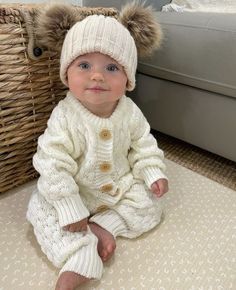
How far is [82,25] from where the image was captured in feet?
2.01

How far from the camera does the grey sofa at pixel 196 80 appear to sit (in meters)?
0.84

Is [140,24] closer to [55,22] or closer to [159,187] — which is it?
[55,22]

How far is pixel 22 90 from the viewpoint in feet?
2.45

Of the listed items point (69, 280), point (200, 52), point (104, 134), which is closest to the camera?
point (69, 280)

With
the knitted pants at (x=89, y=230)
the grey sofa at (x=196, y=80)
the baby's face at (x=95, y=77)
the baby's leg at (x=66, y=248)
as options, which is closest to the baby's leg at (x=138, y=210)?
the knitted pants at (x=89, y=230)

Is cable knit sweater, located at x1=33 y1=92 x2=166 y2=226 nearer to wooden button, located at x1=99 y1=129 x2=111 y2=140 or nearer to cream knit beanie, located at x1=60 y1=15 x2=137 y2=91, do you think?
wooden button, located at x1=99 y1=129 x2=111 y2=140

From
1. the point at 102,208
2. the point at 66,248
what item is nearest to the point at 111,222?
the point at 102,208

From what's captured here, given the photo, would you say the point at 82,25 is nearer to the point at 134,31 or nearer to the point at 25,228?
the point at 134,31

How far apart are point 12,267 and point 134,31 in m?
0.57

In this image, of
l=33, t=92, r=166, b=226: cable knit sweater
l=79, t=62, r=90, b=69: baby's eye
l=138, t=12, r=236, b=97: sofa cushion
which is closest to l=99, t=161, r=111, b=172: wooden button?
l=33, t=92, r=166, b=226: cable knit sweater

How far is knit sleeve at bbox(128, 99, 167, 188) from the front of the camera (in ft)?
2.41

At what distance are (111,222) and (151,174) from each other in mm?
143

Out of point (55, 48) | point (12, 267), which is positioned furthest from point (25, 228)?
point (55, 48)

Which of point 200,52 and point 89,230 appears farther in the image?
point 200,52
